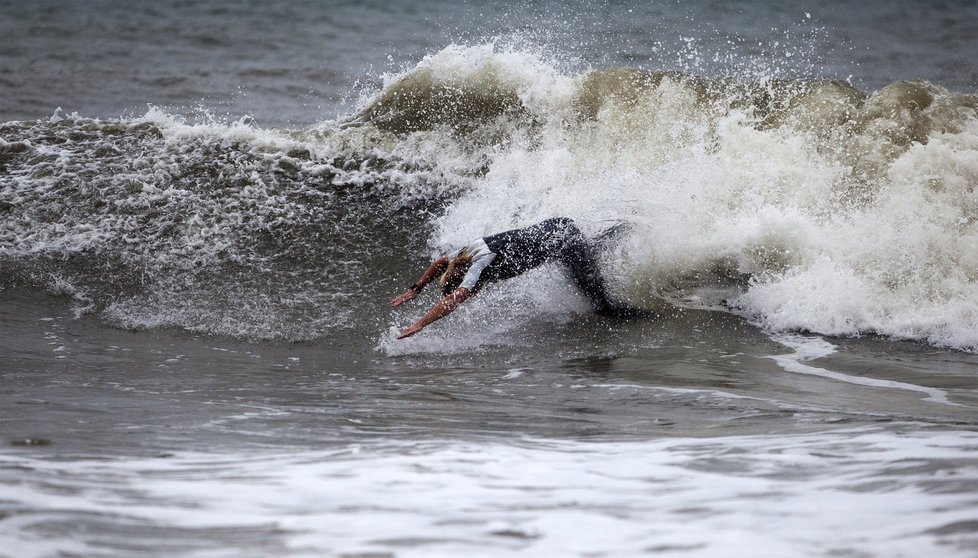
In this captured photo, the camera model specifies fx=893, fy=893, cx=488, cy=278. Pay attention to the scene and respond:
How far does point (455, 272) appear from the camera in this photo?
7367mm

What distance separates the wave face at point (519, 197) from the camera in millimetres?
8031

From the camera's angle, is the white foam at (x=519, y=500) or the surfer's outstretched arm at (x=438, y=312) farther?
the surfer's outstretched arm at (x=438, y=312)

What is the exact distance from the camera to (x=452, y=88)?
11.4m

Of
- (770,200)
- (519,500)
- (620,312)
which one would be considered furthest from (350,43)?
(519,500)

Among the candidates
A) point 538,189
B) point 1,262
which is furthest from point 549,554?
point 1,262

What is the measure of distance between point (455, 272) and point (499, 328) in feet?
2.19

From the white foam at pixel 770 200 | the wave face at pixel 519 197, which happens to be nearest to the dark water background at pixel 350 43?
the wave face at pixel 519 197

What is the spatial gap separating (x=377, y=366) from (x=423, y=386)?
86 centimetres

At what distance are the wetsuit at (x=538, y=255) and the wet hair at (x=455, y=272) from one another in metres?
0.06

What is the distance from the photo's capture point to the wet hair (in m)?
7.29

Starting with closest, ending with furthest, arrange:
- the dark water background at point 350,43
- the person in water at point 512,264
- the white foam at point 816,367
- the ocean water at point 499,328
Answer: the ocean water at point 499,328 → the white foam at point 816,367 → the person in water at point 512,264 → the dark water background at point 350,43

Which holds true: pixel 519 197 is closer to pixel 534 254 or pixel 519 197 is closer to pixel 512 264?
pixel 534 254

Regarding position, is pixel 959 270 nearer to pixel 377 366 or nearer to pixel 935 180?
pixel 935 180

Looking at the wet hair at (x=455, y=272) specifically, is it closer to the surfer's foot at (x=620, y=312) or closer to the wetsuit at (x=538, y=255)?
the wetsuit at (x=538, y=255)
